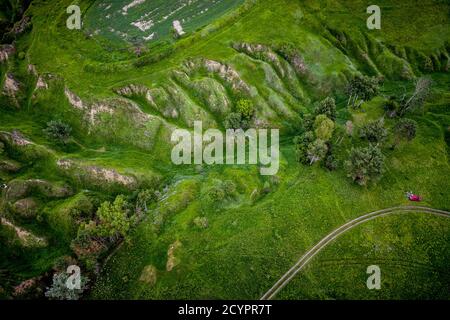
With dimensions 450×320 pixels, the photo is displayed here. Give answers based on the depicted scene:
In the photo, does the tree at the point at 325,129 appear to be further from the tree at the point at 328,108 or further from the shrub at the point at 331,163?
the tree at the point at 328,108

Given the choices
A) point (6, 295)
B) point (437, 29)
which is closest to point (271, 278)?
point (6, 295)

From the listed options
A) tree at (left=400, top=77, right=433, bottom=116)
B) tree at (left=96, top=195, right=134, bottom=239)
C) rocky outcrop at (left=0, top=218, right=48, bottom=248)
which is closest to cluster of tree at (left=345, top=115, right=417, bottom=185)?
tree at (left=400, top=77, right=433, bottom=116)

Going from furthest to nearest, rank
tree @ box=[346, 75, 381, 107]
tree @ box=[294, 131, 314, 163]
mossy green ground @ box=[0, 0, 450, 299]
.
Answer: tree @ box=[346, 75, 381, 107]
tree @ box=[294, 131, 314, 163]
mossy green ground @ box=[0, 0, 450, 299]

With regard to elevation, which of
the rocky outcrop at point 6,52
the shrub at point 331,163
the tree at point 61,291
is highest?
the rocky outcrop at point 6,52

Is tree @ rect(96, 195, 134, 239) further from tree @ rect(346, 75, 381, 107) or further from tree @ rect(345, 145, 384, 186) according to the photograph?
tree @ rect(346, 75, 381, 107)

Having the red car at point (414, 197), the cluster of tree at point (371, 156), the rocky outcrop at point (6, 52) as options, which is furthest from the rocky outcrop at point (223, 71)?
the rocky outcrop at point (6, 52)
